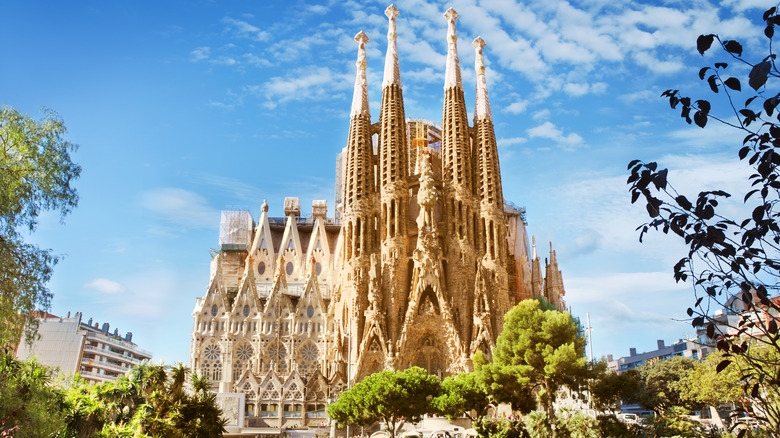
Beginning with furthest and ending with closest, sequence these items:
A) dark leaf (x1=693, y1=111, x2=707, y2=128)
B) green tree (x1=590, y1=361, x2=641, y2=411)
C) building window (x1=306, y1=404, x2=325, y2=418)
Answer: building window (x1=306, y1=404, x2=325, y2=418) < green tree (x1=590, y1=361, x2=641, y2=411) < dark leaf (x1=693, y1=111, x2=707, y2=128)

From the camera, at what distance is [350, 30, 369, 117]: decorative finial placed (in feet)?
174

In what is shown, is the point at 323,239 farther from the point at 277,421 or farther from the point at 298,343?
the point at 277,421

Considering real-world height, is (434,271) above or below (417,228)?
below

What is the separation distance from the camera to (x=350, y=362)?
147 ft

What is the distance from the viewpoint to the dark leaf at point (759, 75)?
544 cm

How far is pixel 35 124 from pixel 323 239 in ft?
147

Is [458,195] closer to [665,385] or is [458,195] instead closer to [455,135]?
[455,135]

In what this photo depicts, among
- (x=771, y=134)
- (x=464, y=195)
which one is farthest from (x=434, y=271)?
(x=771, y=134)

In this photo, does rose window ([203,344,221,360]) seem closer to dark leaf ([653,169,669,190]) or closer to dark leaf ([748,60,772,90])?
dark leaf ([653,169,669,190])

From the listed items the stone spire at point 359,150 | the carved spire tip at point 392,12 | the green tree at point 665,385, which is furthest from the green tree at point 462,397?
the carved spire tip at point 392,12

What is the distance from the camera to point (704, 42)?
5.89 metres

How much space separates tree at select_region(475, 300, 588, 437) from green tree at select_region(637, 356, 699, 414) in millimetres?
16766

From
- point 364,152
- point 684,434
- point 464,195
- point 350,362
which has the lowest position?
point 684,434

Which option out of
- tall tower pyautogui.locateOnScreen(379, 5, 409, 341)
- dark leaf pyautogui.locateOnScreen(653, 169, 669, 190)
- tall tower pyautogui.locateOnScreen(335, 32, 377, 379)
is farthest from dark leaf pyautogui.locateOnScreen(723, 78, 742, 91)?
tall tower pyautogui.locateOnScreen(379, 5, 409, 341)
